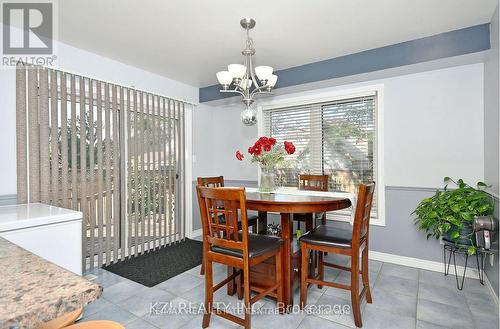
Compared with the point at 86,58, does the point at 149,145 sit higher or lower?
lower

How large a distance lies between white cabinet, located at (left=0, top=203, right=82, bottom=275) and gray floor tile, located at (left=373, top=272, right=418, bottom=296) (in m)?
2.58

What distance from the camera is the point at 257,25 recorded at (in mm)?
2463

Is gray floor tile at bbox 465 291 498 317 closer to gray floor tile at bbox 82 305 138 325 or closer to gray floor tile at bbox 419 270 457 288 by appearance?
gray floor tile at bbox 419 270 457 288

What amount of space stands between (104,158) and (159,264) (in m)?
1.38

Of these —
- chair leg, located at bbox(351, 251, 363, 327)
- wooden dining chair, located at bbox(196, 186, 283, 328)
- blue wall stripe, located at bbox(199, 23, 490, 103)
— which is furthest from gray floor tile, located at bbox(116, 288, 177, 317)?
blue wall stripe, located at bbox(199, 23, 490, 103)

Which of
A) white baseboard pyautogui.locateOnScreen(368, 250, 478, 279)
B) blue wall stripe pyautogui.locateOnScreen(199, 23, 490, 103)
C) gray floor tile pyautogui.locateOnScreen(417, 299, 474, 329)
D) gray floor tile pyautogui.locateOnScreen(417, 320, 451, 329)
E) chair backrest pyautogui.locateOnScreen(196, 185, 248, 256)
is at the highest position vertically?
blue wall stripe pyautogui.locateOnScreen(199, 23, 490, 103)

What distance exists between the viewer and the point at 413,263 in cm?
304

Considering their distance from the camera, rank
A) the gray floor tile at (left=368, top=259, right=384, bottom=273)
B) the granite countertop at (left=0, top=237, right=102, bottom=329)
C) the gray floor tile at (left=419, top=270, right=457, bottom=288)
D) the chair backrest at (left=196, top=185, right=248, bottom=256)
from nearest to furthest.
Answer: the granite countertop at (left=0, top=237, right=102, bottom=329) < the chair backrest at (left=196, top=185, right=248, bottom=256) < the gray floor tile at (left=419, top=270, right=457, bottom=288) < the gray floor tile at (left=368, top=259, right=384, bottom=273)

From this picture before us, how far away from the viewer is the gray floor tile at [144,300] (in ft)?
7.11

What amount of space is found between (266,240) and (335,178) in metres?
1.88

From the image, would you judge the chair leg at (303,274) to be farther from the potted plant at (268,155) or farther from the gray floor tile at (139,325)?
the gray floor tile at (139,325)

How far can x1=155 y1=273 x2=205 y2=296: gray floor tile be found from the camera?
2510 mm

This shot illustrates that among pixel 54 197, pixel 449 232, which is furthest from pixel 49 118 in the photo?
pixel 449 232

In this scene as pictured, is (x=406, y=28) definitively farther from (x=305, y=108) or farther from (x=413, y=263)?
(x=413, y=263)
